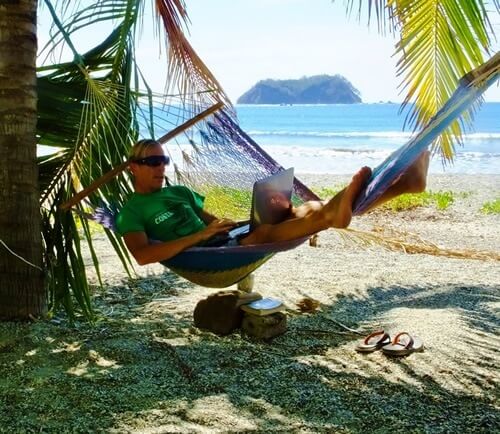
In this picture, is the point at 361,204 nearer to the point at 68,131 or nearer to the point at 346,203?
the point at 346,203

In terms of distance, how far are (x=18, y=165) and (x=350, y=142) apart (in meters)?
18.8

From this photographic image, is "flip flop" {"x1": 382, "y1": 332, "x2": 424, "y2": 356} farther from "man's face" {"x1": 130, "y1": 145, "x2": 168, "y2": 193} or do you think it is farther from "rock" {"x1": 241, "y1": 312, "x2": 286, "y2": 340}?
"man's face" {"x1": 130, "y1": 145, "x2": 168, "y2": 193}

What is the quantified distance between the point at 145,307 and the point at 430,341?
1281mm

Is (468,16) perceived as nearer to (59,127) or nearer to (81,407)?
(59,127)

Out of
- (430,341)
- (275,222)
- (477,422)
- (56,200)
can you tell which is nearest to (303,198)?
(275,222)

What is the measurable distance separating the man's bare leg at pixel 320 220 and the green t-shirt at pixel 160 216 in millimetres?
269

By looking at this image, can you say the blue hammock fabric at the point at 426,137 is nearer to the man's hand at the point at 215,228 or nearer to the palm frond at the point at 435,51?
the man's hand at the point at 215,228

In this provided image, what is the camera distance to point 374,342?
2.57 meters

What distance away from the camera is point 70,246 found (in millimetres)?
2711

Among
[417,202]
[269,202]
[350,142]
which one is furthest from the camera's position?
[350,142]

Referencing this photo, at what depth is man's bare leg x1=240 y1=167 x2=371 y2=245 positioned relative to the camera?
2.12 metres

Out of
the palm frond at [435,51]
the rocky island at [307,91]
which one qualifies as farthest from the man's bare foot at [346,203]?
the rocky island at [307,91]

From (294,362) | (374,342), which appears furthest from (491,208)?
(294,362)

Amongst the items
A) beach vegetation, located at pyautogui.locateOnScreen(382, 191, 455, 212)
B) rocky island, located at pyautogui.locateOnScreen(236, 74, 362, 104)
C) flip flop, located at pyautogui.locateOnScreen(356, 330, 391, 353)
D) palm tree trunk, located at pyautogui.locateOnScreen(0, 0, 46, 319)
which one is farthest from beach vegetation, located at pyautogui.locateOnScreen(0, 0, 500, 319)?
rocky island, located at pyautogui.locateOnScreen(236, 74, 362, 104)
